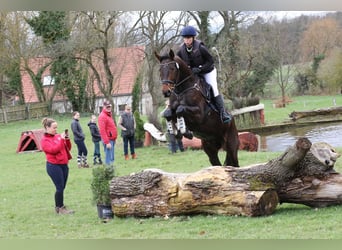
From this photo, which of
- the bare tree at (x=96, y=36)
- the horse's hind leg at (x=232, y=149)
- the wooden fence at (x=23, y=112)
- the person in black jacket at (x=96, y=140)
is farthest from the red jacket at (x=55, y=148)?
the wooden fence at (x=23, y=112)

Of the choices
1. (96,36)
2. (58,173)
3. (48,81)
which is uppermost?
(96,36)

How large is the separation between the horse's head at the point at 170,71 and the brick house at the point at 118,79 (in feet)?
42.4

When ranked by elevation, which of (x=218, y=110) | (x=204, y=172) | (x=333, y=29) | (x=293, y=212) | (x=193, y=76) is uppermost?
(x=333, y=29)

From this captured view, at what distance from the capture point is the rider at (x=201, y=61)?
224 inches

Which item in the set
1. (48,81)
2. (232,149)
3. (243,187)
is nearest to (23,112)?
(48,81)

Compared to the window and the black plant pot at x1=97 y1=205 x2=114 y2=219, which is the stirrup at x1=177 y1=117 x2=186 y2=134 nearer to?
the black plant pot at x1=97 y1=205 x2=114 y2=219

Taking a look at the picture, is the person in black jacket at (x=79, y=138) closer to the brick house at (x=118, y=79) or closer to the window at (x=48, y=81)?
the brick house at (x=118, y=79)

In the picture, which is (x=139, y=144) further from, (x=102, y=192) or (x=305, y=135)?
(x=102, y=192)

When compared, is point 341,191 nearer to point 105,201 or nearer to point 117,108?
point 105,201

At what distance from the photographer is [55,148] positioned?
5566 mm

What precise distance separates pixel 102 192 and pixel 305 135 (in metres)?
9.70

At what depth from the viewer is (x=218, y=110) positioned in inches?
230

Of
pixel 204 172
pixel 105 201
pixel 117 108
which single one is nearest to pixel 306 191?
pixel 204 172

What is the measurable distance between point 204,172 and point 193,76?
42.7 inches
